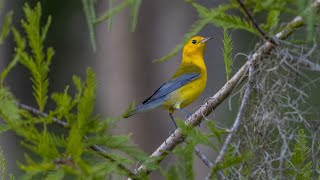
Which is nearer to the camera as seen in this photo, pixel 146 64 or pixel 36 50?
pixel 36 50

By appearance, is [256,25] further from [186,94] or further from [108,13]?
[186,94]

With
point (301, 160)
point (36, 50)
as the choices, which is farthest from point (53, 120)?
point (301, 160)

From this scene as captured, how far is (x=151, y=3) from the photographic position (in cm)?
842

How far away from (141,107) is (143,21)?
4213 mm

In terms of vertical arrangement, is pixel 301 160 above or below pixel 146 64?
below

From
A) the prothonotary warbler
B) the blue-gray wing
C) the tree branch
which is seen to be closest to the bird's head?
the prothonotary warbler

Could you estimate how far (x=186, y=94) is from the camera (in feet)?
14.7

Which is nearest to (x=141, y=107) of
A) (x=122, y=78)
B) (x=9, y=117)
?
(x=9, y=117)

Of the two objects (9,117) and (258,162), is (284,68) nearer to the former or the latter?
(258,162)

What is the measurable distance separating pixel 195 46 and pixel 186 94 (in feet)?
1.67

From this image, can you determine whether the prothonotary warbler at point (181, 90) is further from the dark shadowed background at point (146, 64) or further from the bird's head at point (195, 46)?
the dark shadowed background at point (146, 64)

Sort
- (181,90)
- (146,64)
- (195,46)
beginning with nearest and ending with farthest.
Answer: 1. (181,90)
2. (195,46)
3. (146,64)

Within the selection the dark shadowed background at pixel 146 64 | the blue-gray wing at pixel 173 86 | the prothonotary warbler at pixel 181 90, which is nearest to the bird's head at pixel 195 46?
the prothonotary warbler at pixel 181 90

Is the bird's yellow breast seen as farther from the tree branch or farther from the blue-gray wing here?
the tree branch
